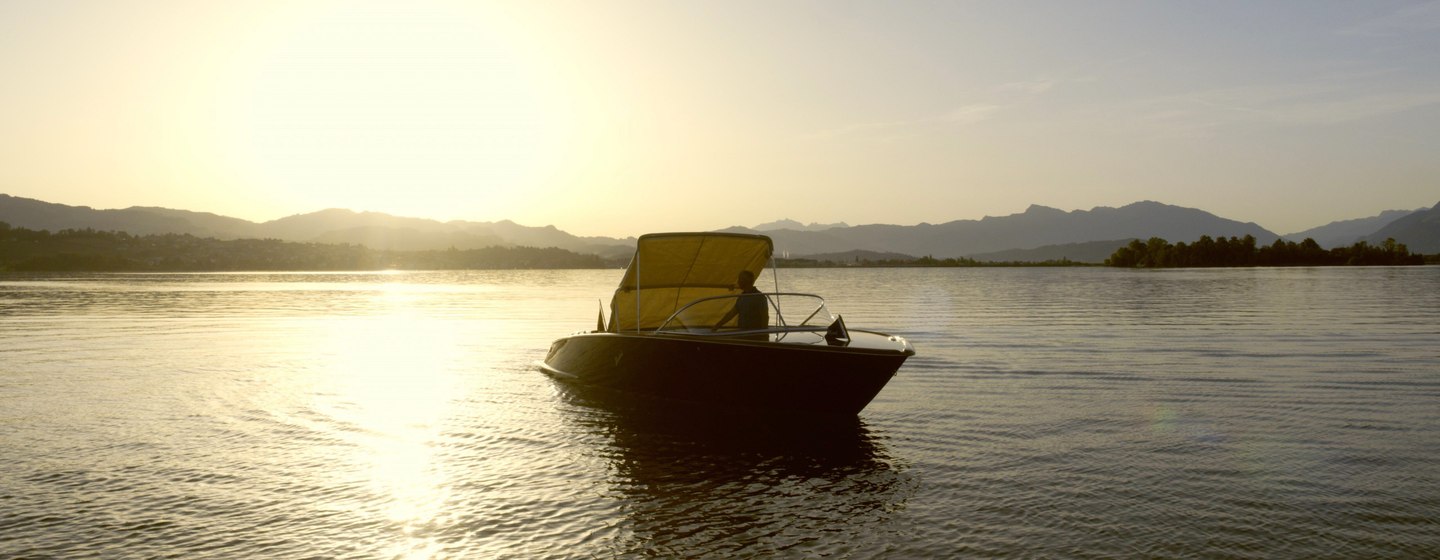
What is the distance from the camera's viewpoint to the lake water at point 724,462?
782cm

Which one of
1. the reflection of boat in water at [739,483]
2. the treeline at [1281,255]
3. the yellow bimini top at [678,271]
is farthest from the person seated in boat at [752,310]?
the treeline at [1281,255]

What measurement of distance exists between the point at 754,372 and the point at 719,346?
2.33ft

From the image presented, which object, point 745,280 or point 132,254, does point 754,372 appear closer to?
point 745,280

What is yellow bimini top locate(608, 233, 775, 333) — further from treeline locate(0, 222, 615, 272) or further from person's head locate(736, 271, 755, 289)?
treeline locate(0, 222, 615, 272)

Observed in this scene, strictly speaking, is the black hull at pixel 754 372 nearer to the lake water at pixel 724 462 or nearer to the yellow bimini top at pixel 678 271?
the lake water at pixel 724 462

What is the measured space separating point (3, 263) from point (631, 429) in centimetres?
17238

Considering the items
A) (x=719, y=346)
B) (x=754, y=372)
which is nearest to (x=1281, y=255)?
(x=754, y=372)

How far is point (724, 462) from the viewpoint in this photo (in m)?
11.1

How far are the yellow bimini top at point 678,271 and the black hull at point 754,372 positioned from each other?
1242mm

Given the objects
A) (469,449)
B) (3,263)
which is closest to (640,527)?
(469,449)

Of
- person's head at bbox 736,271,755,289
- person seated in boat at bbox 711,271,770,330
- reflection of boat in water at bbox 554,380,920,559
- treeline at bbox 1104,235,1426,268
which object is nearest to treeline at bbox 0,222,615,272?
person's head at bbox 736,271,755,289

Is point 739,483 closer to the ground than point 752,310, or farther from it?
closer to the ground

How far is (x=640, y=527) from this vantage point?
27.1 ft

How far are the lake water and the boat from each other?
1.96 ft
